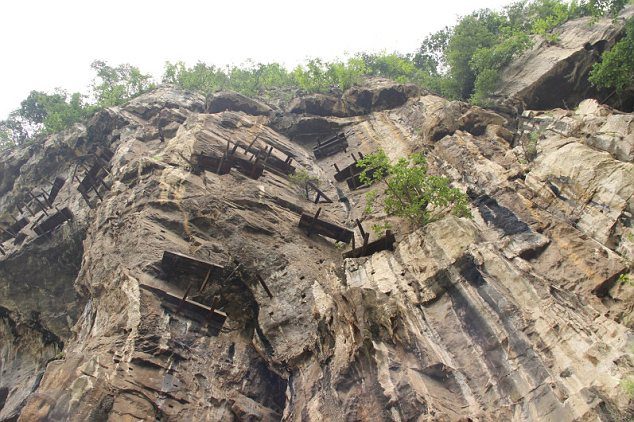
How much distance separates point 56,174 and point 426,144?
24262mm

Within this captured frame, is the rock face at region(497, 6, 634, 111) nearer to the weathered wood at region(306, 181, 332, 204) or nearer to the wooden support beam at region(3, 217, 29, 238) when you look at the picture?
the weathered wood at region(306, 181, 332, 204)

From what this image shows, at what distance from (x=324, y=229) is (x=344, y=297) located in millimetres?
6287

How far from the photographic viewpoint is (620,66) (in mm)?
20703

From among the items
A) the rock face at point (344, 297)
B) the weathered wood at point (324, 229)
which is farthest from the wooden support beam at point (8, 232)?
the weathered wood at point (324, 229)

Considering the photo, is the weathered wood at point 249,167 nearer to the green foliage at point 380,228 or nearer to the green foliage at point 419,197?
the green foliage at point 419,197

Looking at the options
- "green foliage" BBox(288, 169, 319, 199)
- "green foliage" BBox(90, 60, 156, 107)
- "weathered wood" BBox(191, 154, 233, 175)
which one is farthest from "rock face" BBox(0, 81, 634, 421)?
"green foliage" BBox(90, 60, 156, 107)

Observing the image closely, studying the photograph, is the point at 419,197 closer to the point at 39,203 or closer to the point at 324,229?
the point at 324,229

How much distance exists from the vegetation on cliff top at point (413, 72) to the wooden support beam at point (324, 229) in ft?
43.5

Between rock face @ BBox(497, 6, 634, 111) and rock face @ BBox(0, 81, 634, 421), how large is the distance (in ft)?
9.94

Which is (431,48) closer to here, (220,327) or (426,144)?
(426,144)

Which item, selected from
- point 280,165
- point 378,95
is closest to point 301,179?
point 280,165

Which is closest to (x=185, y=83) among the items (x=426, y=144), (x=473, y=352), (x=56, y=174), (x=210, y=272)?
(x=56, y=174)

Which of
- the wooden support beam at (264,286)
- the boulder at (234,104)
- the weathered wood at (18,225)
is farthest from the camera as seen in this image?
the boulder at (234,104)

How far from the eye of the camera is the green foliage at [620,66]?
2031cm
